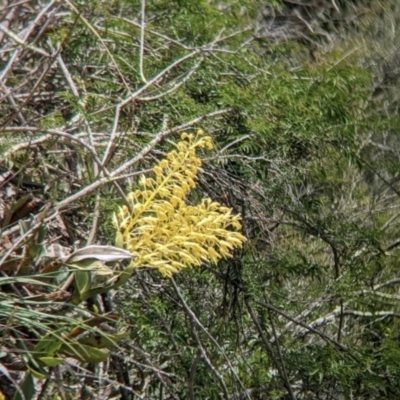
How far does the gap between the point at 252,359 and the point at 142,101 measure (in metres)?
2.14

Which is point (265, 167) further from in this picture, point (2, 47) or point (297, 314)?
point (297, 314)

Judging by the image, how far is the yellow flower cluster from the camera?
249cm

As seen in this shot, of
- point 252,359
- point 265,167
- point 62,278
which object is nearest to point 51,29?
point 265,167

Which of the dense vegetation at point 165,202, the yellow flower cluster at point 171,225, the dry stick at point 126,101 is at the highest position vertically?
the yellow flower cluster at point 171,225

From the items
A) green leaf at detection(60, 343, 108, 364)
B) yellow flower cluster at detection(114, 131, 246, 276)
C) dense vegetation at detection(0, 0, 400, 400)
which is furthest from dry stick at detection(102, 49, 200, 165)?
green leaf at detection(60, 343, 108, 364)

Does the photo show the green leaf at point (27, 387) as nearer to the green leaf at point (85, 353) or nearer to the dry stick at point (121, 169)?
the green leaf at point (85, 353)

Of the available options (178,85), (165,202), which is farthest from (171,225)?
(178,85)

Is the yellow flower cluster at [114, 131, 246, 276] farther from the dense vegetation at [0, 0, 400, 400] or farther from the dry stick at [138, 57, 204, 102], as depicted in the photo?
the dry stick at [138, 57, 204, 102]

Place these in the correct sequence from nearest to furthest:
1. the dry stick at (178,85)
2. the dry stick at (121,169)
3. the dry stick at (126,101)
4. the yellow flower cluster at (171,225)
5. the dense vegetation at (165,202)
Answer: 1. the yellow flower cluster at (171,225)
2. the dense vegetation at (165,202)
3. the dry stick at (121,169)
4. the dry stick at (126,101)
5. the dry stick at (178,85)

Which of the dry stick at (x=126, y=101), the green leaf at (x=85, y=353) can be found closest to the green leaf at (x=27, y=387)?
the green leaf at (x=85, y=353)

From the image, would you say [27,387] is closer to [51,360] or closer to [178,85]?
[51,360]

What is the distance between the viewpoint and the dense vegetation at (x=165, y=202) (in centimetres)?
263

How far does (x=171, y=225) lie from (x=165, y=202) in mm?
60

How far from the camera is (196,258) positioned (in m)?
2.54
